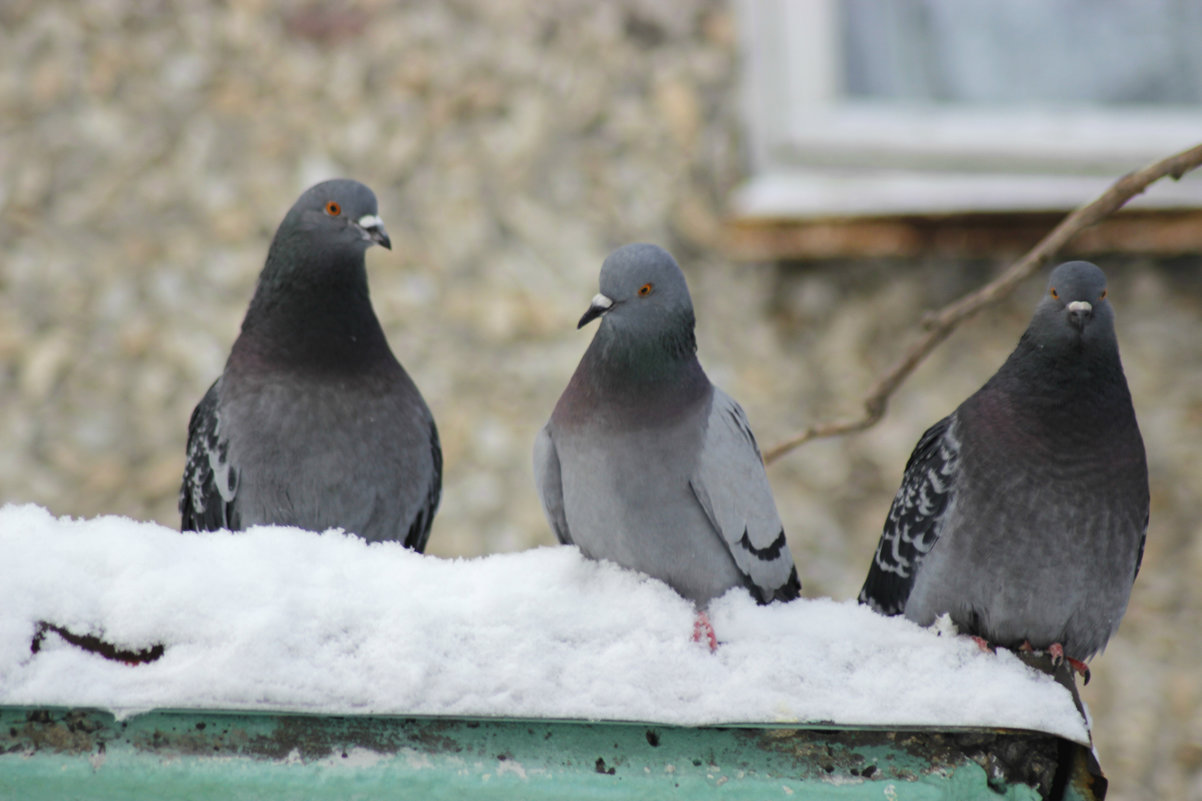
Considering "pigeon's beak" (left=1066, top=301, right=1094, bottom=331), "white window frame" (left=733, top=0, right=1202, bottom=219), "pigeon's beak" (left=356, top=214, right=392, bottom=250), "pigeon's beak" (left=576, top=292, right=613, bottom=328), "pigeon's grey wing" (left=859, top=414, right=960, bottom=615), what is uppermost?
"white window frame" (left=733, top=0, right=1202, bottom=219)

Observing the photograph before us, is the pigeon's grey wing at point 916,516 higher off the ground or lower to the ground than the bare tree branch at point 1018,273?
lower

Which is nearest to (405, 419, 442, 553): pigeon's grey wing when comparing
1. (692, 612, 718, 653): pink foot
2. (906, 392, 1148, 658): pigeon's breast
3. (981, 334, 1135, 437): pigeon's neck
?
(692, 612, 718, 653): pink foot

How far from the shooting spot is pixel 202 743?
1282 mm

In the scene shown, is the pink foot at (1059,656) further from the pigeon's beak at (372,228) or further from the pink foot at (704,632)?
the pigeon's beak at (372,228)

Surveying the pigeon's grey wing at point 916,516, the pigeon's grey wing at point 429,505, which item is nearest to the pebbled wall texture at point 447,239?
the pigeon's grey wing at point 429,505

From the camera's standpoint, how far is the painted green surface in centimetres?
126

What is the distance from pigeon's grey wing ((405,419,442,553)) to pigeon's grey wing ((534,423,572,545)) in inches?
13.4

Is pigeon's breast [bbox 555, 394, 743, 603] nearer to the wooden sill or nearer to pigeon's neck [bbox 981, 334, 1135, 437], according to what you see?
pigeon's neck [bbox 981, 334, 1135, 437]

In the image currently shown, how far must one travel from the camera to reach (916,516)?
6.27 feet

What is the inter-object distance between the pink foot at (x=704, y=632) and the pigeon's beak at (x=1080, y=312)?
693mm

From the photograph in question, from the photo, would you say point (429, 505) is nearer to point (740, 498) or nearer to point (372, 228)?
point (372, 228)

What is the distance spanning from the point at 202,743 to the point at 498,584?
0.42 meters

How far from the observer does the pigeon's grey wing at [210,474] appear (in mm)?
2025

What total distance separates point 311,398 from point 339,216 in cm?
31
